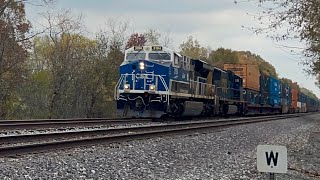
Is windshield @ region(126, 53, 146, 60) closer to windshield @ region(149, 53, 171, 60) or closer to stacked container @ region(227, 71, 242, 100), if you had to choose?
windshield @ region(149, 53, 171, 60)

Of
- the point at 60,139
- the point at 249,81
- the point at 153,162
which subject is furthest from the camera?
the point at 249,81

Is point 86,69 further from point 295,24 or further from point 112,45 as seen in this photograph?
point 295,24

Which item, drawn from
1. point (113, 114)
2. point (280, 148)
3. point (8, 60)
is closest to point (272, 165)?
point (280, 148)

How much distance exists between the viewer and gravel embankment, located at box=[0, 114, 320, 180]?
7293 millimetres

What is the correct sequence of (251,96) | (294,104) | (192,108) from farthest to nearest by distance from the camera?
(294,104)
(251,96)
(192,108)

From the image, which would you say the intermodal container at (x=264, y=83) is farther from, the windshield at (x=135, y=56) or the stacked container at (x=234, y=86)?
the windshield at (x=135, y=56)

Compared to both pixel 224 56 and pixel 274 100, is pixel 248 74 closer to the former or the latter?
pixel 274 100

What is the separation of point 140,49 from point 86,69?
16.4m

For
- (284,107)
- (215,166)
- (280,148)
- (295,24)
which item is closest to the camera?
(280,148)

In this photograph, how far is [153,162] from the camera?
9117 millimetres

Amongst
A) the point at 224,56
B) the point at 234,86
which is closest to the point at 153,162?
the point at 234,86

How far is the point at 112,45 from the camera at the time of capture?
42500 mm

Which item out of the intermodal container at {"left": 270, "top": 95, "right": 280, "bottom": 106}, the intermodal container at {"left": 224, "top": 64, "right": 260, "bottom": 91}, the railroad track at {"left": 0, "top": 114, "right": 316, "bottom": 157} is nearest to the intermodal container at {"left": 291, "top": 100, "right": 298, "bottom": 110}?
the intermodal container at {"left": 270, "top": 95, "right": 280, "bottom": 106}

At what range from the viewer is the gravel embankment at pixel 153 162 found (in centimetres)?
729
